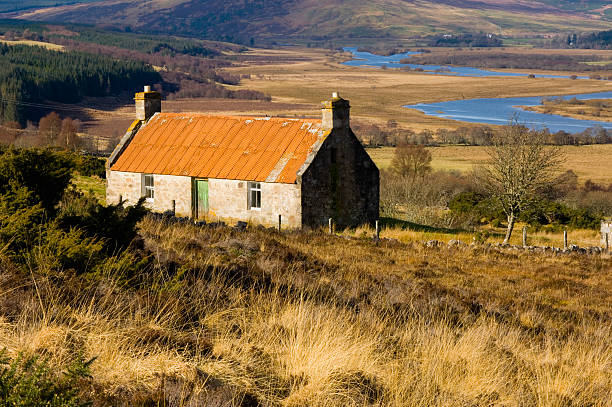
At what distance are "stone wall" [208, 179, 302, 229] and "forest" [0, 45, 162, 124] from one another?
344 feet

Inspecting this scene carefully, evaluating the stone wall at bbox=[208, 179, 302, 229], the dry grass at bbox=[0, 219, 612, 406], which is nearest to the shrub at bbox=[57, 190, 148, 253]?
the dry grass at bbox=[0, 219, 612, 406]

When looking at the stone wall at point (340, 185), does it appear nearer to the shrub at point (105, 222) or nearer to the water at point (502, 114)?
the shrub at point (105, 222)

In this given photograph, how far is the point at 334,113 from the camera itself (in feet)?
88.3

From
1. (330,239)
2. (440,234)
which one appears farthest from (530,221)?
(330,239)

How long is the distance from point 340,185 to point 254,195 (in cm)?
344

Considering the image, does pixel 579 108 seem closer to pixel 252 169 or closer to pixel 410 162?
pixel 410 162

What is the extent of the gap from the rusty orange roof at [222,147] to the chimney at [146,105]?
0.42 m

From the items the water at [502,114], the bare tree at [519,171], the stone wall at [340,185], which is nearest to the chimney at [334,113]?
the stone wall at [340,185]

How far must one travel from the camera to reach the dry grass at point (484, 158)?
76938mm

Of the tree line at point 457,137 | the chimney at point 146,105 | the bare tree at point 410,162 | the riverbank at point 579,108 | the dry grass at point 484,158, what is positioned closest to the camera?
the chimney at point 146,105

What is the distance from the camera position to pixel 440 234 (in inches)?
1121

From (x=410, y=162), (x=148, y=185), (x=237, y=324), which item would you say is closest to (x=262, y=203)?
(x=148, y=185)

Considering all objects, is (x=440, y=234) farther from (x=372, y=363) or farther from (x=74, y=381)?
(x=74, y=381)

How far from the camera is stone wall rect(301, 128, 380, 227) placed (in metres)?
26.2
